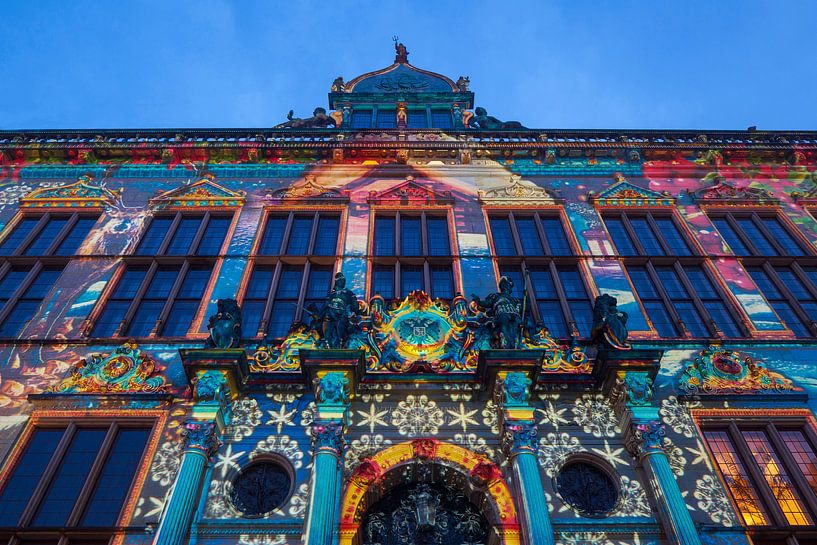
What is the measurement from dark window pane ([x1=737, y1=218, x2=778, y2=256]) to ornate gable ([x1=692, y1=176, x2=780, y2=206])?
0.65 meters

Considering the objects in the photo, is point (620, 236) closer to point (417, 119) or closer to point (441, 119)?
point (441, 119)

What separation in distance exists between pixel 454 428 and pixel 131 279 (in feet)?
29.1

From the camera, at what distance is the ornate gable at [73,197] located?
17578mm

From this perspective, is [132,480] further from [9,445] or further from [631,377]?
[631,377]

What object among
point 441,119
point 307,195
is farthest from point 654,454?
point 441,119

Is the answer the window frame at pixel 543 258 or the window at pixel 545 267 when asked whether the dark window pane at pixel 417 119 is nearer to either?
the window frame at pixel 543 258

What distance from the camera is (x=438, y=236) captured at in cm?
1686

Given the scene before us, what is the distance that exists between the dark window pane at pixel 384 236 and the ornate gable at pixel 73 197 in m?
7.42

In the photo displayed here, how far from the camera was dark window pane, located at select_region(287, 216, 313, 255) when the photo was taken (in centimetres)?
1642

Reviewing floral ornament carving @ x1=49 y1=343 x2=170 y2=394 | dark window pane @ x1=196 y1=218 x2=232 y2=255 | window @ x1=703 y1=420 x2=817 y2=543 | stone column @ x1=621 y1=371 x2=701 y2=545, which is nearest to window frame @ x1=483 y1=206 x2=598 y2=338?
stone column @ x1=621 y1=371 x2=701 y2=545

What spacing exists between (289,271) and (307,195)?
2.98m

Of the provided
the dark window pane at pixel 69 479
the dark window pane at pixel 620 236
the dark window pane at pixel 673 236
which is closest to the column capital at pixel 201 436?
the dark window pane at pixel 69 479

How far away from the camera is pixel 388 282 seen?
611 inches

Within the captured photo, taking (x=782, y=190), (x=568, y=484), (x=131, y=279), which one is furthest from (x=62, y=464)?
(x=782, y=190)
